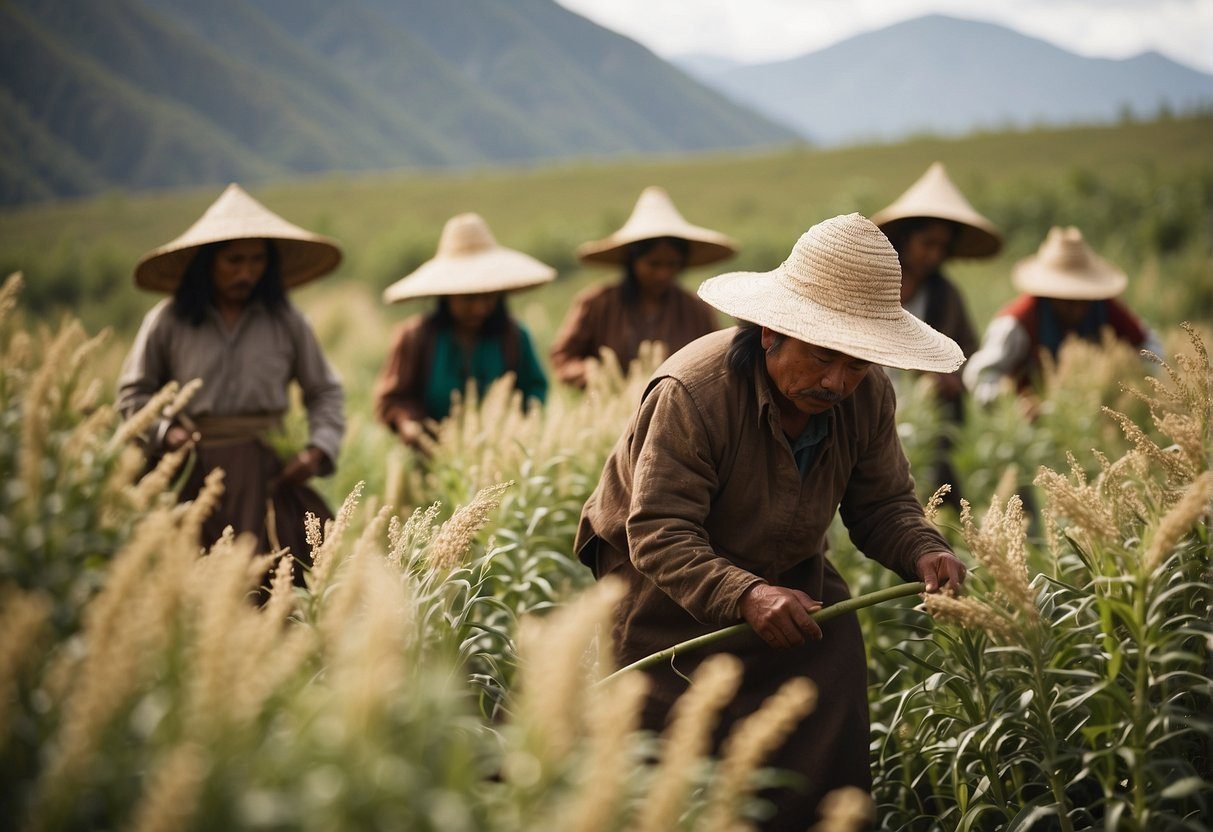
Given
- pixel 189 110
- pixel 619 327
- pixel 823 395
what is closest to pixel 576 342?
pixel 619 327

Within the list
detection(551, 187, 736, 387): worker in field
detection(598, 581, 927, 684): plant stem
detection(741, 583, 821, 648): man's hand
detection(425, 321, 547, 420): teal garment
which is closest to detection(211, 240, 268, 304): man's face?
detection(425, 321, 547, 420): teal garment

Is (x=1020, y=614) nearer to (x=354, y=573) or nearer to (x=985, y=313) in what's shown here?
(x=354, y=573)

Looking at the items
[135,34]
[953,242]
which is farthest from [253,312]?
[135,34]

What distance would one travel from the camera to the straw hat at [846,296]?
7.91 ft

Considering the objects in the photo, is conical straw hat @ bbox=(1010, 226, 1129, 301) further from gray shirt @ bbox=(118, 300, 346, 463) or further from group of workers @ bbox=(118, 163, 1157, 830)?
gray shirt @ bbox=(118, 300, 346, 463)

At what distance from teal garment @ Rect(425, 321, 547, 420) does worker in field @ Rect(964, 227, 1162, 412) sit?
2.43 meters

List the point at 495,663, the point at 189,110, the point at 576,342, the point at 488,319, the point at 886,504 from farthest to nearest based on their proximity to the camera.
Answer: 1. the point at 189,110
2. the point at 576,342
3. the point at 488,319
4. the point at 495,663
5. the point at 886,504

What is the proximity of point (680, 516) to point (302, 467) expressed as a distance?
202cm

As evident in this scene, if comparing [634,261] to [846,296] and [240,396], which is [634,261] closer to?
[240,396]

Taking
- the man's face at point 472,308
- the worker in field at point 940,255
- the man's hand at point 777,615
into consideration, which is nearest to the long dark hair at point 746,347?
the man's hand at point 777,615

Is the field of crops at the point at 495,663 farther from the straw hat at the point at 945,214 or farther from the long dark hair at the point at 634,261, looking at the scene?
the straw hat at the point at 945,214

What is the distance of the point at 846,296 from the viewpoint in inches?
97.2

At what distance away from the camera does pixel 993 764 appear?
2.38 m

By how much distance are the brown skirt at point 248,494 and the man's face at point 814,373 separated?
80.3 inches
